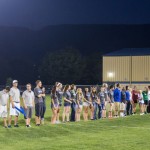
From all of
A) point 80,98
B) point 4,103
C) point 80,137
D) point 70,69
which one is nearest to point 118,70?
point 70,69

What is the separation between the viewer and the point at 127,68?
71.1 metres

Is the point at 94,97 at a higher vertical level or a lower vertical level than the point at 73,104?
higher

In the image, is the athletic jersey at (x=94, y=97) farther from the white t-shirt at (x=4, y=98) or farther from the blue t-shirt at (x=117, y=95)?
the white t-shirt at (x=4, y=98)

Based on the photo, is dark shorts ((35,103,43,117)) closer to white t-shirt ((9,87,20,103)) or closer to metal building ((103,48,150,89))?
white t-shirt ((9,87,20,103))

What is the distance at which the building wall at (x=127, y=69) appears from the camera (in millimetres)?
69938

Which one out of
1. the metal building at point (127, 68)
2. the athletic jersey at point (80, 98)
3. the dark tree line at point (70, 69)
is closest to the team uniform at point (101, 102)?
the athletic jersey at point (80, 98)

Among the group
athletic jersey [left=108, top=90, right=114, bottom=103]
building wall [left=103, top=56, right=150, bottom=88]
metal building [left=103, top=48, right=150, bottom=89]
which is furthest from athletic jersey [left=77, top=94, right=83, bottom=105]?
building wall [left=103, top=56, right=150, bottom=88]

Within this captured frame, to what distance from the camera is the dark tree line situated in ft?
327

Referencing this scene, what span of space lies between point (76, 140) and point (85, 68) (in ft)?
292

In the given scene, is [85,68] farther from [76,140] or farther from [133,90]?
[76,140]

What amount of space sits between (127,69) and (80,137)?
5628cm

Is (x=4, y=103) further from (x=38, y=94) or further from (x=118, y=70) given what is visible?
(x=118, y=70)

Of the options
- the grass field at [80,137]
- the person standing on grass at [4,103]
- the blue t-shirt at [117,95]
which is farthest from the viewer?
the blue t-shirt at [117,95]

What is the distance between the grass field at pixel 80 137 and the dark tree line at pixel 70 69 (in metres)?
79.3
